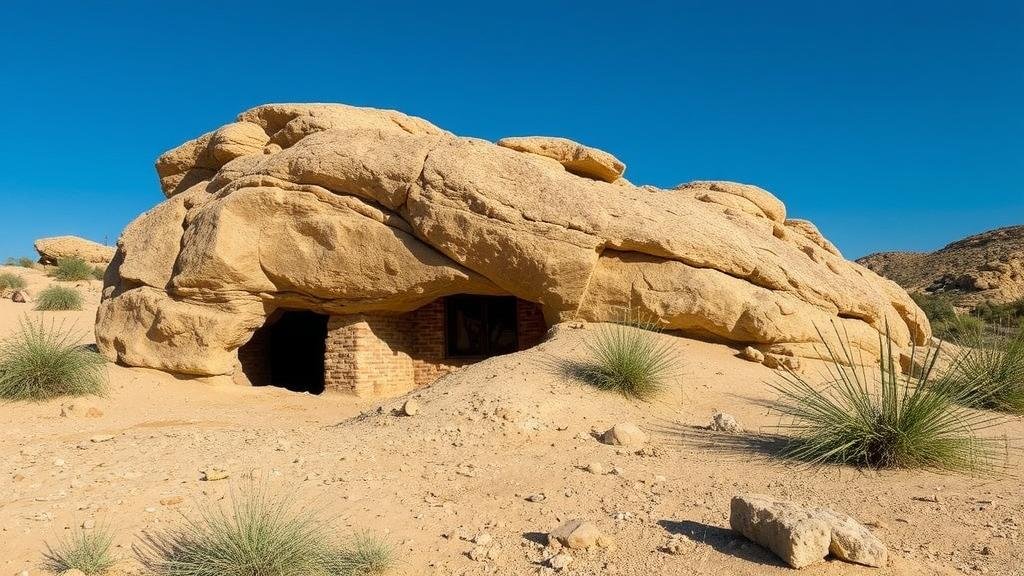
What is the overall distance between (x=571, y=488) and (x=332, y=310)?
616 centimetres

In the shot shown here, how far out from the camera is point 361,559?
10.1ft

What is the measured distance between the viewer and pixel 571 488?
4078 millimetres

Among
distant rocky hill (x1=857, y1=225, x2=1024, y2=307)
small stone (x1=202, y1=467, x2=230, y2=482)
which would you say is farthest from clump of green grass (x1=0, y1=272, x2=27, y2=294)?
distant rocky hill (x1=857, y1=225, x2=1024, y2=307)

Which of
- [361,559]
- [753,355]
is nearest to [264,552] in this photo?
[361,559]

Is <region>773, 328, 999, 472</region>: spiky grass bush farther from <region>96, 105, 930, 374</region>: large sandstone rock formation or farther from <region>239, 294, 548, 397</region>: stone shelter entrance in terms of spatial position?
<region>239, 294, 548, 397</region>: stone shelter entrance

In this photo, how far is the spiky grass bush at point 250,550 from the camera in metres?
2.96

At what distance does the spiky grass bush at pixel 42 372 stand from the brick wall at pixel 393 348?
2973 mm

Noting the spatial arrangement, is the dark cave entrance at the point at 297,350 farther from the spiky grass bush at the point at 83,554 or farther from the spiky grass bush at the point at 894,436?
the spiky grass bush at the point at 894,436

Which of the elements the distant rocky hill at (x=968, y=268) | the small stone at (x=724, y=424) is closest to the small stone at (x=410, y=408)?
the small stone at (x=724, y=424)

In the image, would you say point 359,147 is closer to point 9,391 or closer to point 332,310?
point 332,310

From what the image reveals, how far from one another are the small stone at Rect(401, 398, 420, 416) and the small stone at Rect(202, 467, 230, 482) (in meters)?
1.81

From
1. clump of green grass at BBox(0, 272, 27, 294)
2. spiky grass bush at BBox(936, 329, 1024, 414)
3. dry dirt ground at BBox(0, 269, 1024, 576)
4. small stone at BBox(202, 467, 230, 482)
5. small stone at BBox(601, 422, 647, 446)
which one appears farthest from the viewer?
clump of green grass at BBox(0, 272, 27, 294)

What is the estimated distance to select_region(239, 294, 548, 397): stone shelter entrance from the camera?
924 cm

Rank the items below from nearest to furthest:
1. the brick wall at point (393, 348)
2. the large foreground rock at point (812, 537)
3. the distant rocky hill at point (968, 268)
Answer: the large foreground rock at point (812, 537) → the brick wall at point (393, 348) → the distant rocky hill at point (968, 268)
